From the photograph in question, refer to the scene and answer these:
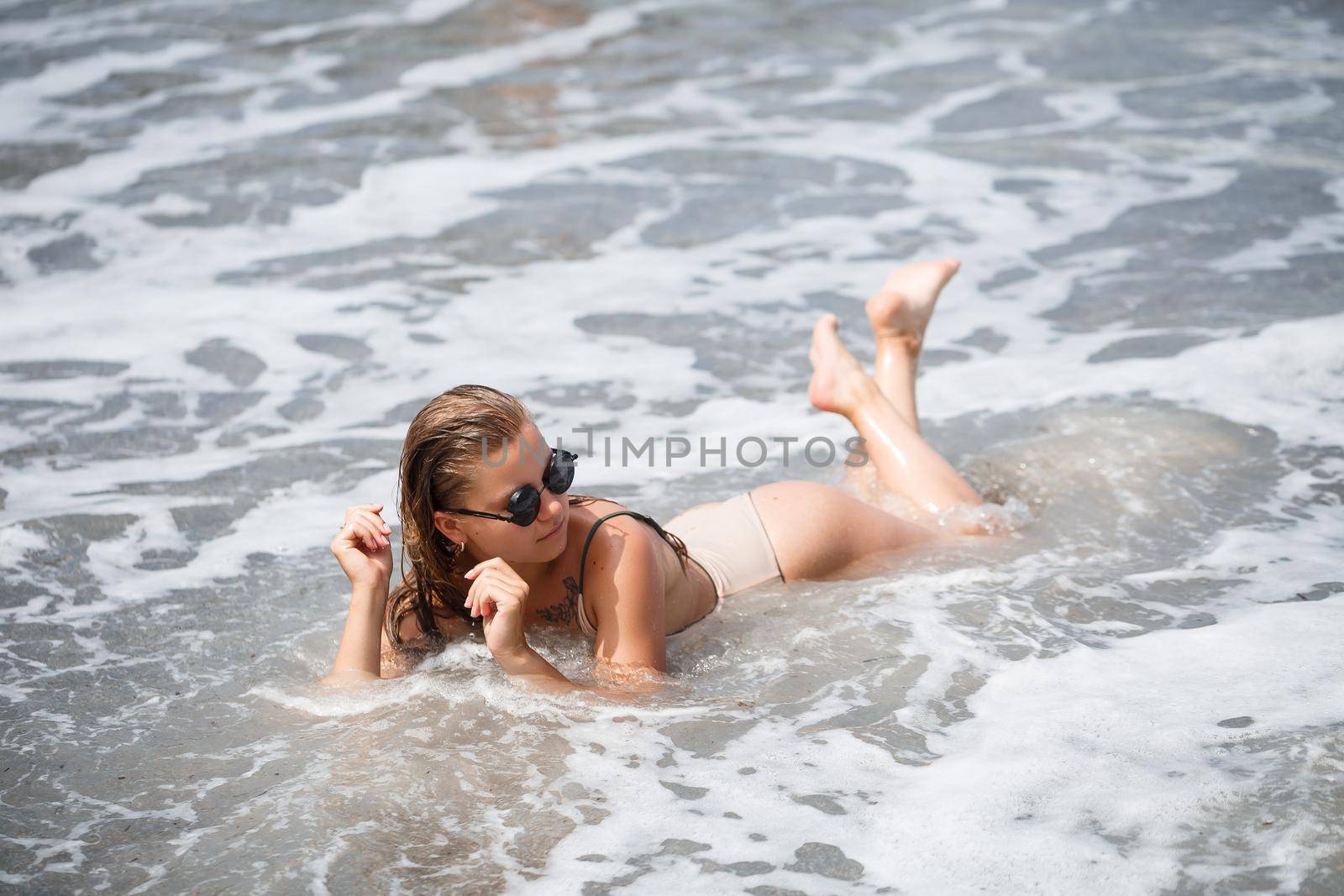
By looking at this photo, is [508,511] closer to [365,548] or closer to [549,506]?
[549,506]

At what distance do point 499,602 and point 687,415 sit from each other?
2.72 metres

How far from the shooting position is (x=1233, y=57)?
11.1 m

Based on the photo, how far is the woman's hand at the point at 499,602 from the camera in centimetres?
329

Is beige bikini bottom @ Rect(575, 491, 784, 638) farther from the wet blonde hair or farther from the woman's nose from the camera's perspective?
the wet blonde hair

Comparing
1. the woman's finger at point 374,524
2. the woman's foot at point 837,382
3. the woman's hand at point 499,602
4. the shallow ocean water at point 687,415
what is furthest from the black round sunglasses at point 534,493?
the woman's foot at point 837,382

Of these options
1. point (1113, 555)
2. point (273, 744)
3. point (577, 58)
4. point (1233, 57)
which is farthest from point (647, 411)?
point (1233, 57)

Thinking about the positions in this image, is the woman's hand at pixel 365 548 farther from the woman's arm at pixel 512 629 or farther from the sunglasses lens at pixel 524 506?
the sunglasses lens at pixel 524 506

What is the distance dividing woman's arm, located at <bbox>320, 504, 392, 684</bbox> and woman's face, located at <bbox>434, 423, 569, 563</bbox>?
0.81ft

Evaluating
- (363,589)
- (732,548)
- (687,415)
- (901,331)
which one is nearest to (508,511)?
(363,589)

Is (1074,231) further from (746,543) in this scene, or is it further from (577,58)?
(577,58)

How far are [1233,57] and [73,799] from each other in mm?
11133

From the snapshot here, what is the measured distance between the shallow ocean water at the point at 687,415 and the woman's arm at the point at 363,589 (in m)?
0.09

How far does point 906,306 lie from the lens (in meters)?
5.04

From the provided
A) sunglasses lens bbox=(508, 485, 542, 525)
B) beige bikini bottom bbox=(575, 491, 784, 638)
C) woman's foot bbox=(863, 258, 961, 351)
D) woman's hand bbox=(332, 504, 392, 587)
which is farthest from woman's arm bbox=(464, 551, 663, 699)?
woman's foot bbox=(863, 258, 961, 351)
